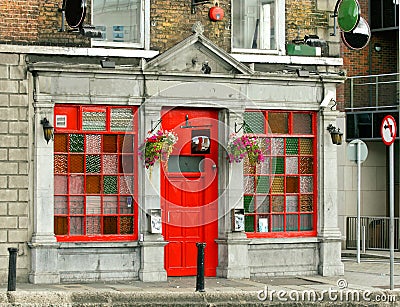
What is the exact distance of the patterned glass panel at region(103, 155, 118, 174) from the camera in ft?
74.5

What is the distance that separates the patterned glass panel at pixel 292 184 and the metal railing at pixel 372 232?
9211 millimetres

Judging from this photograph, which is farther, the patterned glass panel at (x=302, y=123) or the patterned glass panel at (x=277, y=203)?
the patterned glass panel at (x=302, y=123)

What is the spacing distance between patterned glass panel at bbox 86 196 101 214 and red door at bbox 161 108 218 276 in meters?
1.32

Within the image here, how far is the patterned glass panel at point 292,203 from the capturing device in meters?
24.3

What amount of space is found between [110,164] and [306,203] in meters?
4.44

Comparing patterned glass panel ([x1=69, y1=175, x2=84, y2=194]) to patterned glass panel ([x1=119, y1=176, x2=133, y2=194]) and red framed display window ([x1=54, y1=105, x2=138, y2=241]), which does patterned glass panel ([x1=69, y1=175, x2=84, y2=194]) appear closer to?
red framed display window ([x1=54, y1=105, x2=138, y2=241])

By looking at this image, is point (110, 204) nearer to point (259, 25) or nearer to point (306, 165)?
point (306, 165)

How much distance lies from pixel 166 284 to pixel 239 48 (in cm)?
524

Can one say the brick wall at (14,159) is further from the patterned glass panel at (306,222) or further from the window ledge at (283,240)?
the patterned glass panel at (306,222)

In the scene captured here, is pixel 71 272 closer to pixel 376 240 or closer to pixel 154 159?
pixel 154 159

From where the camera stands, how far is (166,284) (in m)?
22.3

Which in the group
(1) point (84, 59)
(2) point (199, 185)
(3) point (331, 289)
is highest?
(1) point (84, 59)

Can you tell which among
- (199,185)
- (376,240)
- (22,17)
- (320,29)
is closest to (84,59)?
(22,17)

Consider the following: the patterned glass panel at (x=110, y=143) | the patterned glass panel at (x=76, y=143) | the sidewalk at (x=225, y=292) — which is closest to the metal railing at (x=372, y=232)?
the sidewalk at (x=225, y=292)
